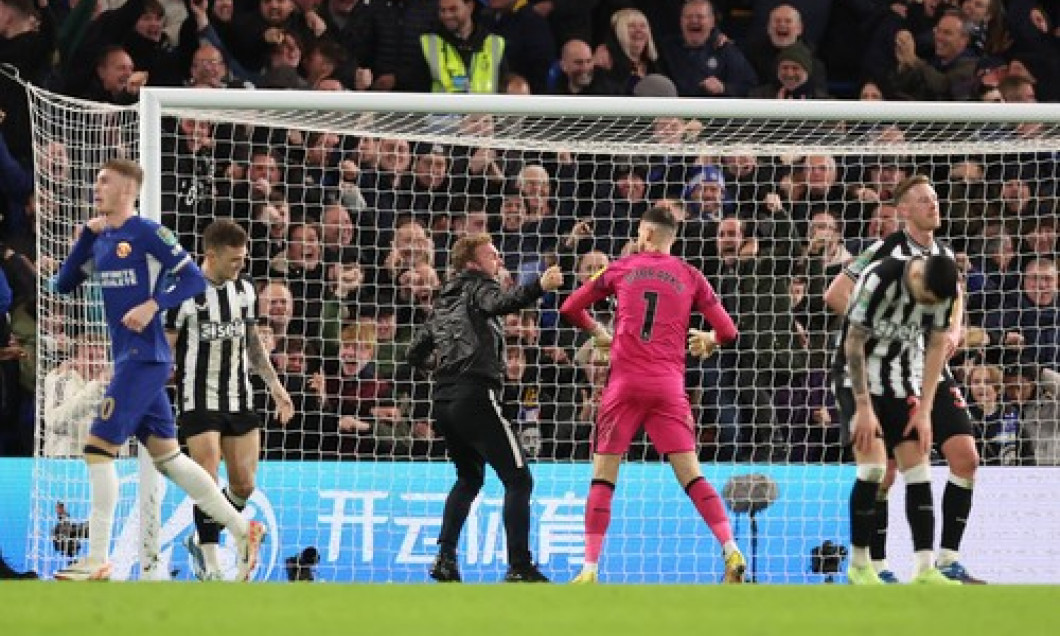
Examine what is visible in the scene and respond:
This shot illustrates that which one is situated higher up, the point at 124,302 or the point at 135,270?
the point at 135,270

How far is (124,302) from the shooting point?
9992 millimetres

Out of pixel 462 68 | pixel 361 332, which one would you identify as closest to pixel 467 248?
pixel 361 332

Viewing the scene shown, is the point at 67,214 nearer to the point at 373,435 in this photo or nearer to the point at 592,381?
the point at 373,435

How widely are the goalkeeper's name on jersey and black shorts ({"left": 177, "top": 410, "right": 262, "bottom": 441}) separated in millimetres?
1376

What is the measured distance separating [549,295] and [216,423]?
337 centimetres

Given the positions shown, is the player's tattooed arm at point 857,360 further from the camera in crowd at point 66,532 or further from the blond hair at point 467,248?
the camera in crowd at point 66,532

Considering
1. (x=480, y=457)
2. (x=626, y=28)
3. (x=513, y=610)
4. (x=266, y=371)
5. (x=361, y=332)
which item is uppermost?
(x=626, y=28)

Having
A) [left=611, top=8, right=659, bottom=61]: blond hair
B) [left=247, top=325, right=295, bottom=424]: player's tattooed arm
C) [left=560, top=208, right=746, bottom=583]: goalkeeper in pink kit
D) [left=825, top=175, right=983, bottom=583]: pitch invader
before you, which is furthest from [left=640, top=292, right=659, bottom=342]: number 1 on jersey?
[left=611, top=8, right=659, bottom=61]: blond hair

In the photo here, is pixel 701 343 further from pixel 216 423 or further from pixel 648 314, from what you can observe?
pixel 216 423

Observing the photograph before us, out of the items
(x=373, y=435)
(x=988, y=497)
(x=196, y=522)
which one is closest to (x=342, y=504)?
(x=373, y=435)

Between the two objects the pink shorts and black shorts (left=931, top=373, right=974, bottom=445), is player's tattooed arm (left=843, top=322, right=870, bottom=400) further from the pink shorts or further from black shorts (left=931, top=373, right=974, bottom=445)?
the pink shorts

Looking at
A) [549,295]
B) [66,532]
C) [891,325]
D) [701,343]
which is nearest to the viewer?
[891,325]

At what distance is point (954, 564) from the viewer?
33.5ft

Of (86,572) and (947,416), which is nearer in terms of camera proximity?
(86,572)
